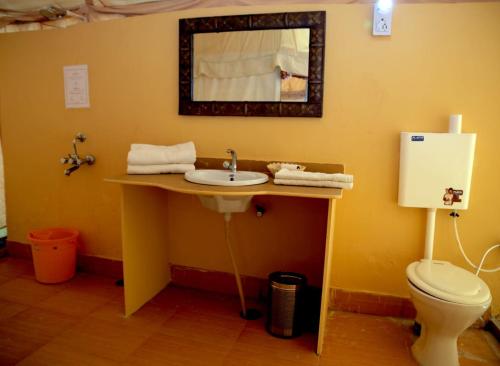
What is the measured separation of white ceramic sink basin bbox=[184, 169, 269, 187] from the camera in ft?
5.43

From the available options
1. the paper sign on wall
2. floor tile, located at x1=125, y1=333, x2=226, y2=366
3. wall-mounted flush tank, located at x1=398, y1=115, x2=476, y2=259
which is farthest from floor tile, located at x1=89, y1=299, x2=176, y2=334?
wall-mounted flush tank, located at x1=398, y1=115, x2=476, y2=259

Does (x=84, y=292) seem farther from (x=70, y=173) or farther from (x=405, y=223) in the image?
(x=405, y=223)

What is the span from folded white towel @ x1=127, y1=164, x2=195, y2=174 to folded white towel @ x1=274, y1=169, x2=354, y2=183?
55cm

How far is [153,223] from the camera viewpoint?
2.13 metres

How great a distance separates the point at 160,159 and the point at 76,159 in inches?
29.5

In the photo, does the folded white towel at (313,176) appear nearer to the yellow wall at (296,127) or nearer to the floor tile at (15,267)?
the yellow wall at (296,127)

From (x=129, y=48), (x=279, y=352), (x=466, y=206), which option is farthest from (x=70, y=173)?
(x=466, y=206)

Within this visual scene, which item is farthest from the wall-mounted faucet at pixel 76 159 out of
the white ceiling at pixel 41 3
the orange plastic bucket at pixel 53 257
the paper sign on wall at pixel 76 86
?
the white ceiling at pixel 41 3

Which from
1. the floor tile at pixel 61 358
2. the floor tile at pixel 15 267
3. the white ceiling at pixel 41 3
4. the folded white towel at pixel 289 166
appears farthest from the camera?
the floor tile at pixel 15 267

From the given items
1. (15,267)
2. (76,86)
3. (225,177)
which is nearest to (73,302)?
(15,267)

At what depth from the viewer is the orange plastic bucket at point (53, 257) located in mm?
2254

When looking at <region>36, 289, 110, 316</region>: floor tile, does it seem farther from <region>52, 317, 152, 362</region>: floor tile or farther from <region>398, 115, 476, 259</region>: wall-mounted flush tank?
<region>398, 115, 476, 259</region>: wall-mounted flush tank

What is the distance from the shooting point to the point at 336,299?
2055 millimetres

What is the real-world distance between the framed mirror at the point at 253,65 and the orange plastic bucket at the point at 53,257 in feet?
3.84
